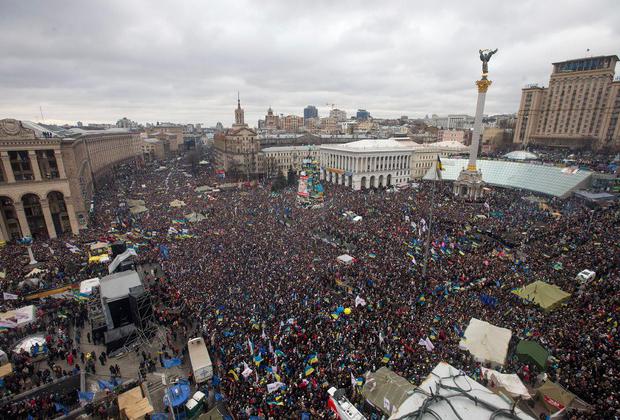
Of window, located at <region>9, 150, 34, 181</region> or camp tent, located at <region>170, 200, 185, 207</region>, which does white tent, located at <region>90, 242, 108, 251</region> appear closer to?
window, located at <region>9, 150, 34, 181</region>

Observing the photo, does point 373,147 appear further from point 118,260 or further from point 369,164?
point 118,260

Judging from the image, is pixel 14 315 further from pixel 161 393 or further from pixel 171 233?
pixel 171 233

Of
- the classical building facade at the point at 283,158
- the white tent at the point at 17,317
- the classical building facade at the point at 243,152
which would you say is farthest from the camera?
the classical building facade at the point at 283,158

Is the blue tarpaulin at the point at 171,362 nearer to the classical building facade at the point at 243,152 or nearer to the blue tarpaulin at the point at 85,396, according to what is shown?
the blue tarpaulin at the point at 85,396

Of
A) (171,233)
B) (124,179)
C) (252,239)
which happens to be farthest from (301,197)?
(124,179)

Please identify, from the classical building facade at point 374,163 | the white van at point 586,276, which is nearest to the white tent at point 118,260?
the white van at point 586,276

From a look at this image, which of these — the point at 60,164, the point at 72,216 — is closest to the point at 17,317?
the point at 72,216
